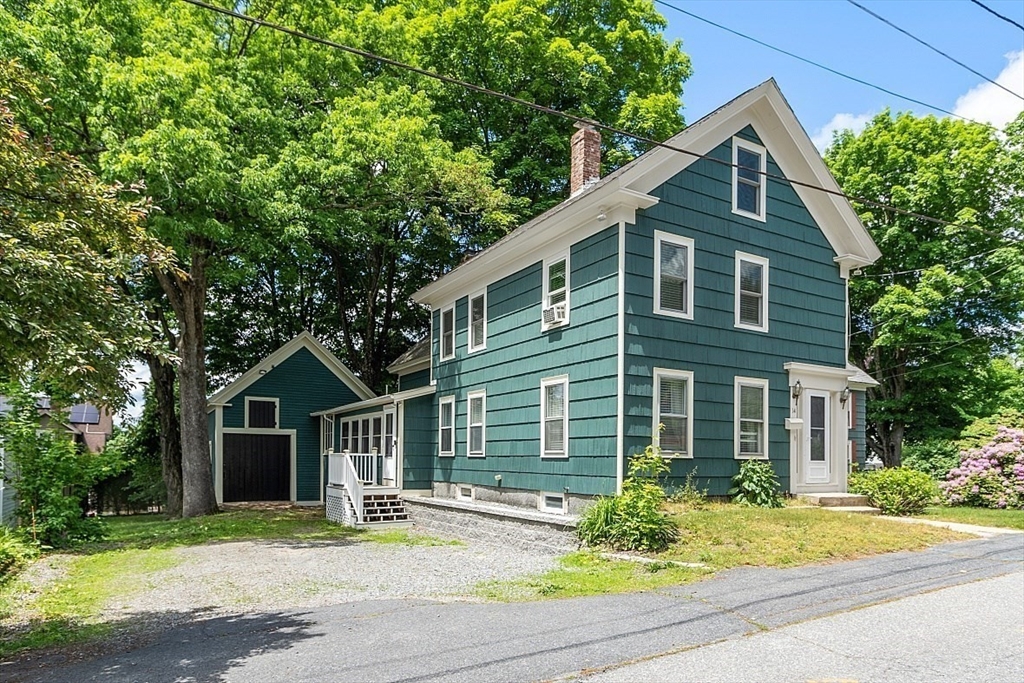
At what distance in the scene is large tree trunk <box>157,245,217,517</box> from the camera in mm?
19156

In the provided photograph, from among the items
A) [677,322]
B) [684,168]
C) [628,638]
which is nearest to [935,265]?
[684,168]

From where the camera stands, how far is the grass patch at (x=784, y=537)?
32.6 feet

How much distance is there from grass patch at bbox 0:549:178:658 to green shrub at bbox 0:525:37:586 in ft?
2.13

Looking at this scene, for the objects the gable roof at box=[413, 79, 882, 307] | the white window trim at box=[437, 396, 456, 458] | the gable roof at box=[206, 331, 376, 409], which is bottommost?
the white window trim at box=[437, 396, 456, 458]

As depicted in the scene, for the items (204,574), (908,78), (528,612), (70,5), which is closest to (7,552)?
(204,574)

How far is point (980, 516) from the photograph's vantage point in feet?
48.5

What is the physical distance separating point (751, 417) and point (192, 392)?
13.7 metres

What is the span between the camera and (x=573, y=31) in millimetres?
26000

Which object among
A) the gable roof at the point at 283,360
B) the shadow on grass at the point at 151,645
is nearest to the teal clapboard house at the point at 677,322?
the shadow on grass at the point at 151,645

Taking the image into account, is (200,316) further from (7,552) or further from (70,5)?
(7,552)

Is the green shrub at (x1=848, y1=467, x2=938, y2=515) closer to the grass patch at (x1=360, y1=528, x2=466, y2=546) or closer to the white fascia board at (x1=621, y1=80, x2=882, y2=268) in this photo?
the white fascia board at (x1=621, y1=80, x2=882, y2=268)

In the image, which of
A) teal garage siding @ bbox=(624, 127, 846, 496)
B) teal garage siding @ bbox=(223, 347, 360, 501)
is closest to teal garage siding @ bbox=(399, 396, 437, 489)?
teal garage siding @ bbox=(223, 347, 360, 501)

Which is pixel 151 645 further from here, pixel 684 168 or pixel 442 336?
pixel 442 336

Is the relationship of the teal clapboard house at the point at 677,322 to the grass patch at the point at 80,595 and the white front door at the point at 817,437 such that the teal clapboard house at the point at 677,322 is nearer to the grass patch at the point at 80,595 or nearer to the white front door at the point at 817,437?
the white front door at the point at 817,437
